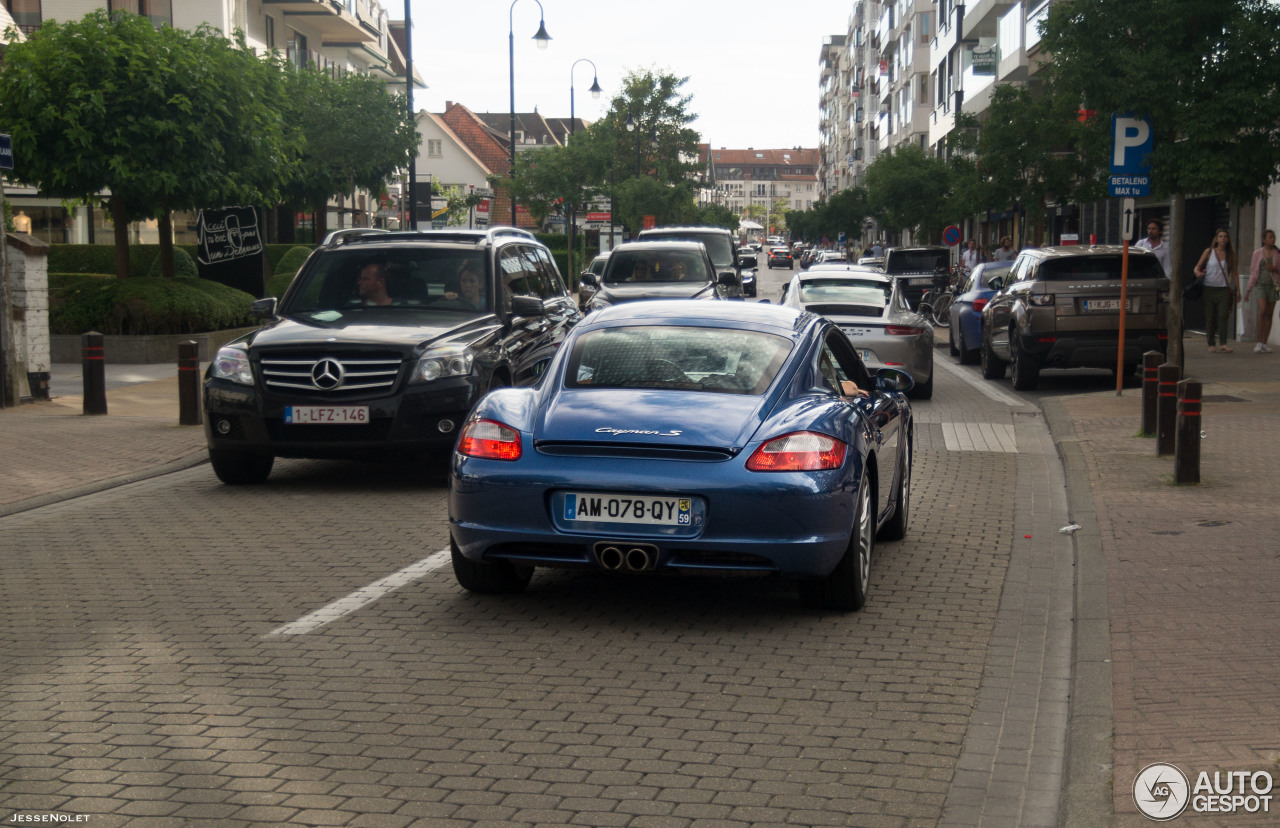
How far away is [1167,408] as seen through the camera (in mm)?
12031

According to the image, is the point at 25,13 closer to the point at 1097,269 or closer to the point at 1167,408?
the point at 1097,269

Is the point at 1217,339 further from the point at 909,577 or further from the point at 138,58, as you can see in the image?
the point at 909,577

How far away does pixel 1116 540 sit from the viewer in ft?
28.5

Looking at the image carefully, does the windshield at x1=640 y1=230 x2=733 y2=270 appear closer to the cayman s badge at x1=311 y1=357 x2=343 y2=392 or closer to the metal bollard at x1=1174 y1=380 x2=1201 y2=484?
the metal bollard at x1=1174 y1=380 x2=1201 y2=484

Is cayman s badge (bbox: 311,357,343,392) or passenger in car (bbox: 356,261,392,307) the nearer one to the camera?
cayman s badge (bbox: 311,357,343,392)

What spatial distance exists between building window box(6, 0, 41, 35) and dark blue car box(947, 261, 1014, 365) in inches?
1106

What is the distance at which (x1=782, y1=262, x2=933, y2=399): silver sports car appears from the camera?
55.8 ft

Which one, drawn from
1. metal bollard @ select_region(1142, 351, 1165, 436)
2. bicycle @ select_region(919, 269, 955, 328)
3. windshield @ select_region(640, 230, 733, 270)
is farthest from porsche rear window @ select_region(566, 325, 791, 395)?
windshield @ select_region(640, 230, 733, 270)

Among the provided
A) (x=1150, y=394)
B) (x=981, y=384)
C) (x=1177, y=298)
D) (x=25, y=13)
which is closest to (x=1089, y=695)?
(x=1150, y=394)

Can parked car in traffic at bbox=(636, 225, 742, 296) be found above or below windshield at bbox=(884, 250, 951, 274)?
above

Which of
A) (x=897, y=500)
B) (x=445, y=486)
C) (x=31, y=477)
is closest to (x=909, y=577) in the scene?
(x=897, y=500)

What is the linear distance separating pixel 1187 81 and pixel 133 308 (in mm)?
15145

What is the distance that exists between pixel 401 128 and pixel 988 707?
1520 inches

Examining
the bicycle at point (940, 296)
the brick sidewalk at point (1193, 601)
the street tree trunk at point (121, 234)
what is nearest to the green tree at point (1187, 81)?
the brick sidewalk at point (1193, 601)
